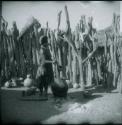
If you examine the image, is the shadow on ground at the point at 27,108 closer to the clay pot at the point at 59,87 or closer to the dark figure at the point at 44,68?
the clay pot at the point at 59,87

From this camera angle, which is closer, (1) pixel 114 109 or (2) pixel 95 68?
(1) pixel 114 109

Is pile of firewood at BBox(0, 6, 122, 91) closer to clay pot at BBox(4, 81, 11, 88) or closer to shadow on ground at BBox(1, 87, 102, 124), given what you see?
clay pot at BBox(4, 81, 11, 88)

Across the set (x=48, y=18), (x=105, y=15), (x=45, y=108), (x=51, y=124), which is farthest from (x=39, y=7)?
(x=51, y=124)

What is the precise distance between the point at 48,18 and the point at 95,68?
231 centimetres

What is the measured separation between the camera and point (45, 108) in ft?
21.8

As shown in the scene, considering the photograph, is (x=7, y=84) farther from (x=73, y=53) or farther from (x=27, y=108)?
(x=73, y=53)

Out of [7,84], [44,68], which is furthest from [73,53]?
[7,84]

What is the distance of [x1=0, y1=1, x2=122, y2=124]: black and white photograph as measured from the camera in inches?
256

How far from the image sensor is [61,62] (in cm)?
885

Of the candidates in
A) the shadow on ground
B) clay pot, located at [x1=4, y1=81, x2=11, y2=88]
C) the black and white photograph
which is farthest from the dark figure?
clay pot, located at [x1=4, y1=81, x2=11, y2=88]

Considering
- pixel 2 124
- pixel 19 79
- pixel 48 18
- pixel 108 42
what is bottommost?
pixel 2 124

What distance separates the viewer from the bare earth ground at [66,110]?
6.15 meters

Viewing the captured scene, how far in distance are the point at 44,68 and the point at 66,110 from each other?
1.37 metres

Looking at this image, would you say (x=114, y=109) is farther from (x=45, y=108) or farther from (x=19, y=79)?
(x=19, y=79)
